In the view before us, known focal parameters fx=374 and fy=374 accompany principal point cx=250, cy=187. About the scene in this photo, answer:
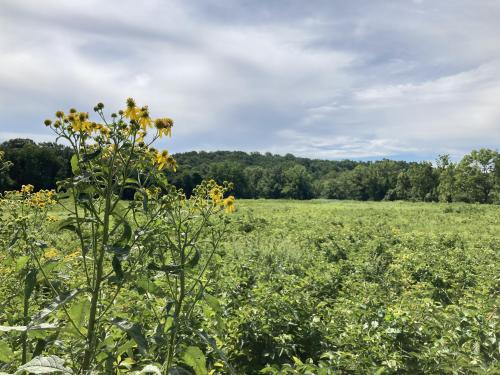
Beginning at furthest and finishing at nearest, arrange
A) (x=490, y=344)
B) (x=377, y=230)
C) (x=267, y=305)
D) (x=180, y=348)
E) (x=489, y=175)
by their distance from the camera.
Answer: (x=489, y=175), (x=377, y=230), (x=267, y=305), (x=490, y=344), (x=180, y=348)

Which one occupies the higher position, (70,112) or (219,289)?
(70,112)

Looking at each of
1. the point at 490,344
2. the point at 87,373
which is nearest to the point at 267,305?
the point at 490,344

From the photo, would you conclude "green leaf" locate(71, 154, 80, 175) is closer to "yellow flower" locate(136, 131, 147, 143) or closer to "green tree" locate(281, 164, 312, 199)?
"yellow flower" locate(136, 131, 147, 143)

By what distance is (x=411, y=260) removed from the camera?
350 inches

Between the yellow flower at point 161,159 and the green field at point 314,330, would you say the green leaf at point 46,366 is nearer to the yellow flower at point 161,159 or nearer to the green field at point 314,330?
the green field at point 314,330

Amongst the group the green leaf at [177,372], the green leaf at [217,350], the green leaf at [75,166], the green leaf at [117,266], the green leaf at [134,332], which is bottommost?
the green leaf at [177,372]

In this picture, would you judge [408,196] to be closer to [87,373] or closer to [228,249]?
[228,249]

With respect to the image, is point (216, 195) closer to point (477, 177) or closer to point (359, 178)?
point (477, 177)

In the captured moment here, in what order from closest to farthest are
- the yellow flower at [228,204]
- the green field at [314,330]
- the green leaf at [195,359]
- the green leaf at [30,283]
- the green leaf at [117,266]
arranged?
the green leaf at [117,266], the green leaf at [30,283], the green leaf at [195,359], the green field at [314,330], the yellow flower at [228,204]

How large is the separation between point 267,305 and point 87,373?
7.74ft

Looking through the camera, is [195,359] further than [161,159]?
No

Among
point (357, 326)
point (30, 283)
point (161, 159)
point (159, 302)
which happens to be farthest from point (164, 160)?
point (357, 326)

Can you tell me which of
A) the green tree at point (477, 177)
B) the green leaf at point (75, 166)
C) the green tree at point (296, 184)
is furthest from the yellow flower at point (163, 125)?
the green tree at point (296, 184)

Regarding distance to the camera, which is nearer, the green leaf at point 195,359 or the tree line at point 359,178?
the green leaf at point 195,359
